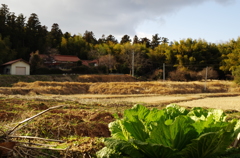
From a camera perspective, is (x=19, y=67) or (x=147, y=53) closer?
(x=19, y=67)

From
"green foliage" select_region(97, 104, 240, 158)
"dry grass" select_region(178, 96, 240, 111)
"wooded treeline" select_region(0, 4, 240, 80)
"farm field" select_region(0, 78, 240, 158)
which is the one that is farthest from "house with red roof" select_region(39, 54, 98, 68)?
"green foliage" select_region(97, 104, 240, 158)

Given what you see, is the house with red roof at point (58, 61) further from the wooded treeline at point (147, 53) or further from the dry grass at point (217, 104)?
the dry grass at point (217, 104)

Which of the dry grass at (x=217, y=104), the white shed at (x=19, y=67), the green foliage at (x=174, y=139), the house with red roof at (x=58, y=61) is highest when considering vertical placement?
the house with red roof at (x=58, y=61)

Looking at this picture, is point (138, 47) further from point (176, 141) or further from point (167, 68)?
point (176, 141)

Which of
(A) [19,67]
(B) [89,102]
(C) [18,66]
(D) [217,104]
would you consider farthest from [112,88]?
(C) [18,66]

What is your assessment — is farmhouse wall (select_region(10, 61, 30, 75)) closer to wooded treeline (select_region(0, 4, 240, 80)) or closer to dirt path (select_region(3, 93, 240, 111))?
wooded treeline (select_region(0, 4, 240, 80))

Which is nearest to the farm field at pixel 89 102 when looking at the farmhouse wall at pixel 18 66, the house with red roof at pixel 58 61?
the farmhouse wall at pixel 18 66

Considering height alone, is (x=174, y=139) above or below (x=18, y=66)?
below

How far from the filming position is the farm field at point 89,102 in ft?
17.2

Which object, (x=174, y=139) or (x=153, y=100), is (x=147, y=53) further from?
(x=174, y=139)

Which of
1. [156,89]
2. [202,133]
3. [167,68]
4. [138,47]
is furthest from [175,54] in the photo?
[202,133]

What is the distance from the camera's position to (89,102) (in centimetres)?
1652

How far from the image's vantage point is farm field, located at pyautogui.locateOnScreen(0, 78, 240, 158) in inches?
206

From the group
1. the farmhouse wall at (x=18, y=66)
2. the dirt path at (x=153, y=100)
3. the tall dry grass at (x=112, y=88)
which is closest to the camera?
the dirt path at (x=153, y=100)
